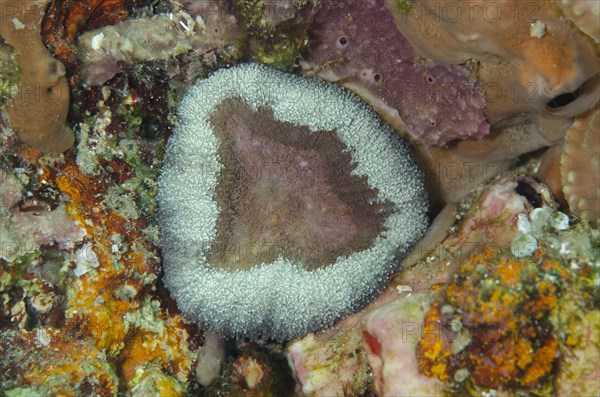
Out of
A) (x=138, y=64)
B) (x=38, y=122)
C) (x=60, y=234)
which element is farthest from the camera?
(x=138, y=64)

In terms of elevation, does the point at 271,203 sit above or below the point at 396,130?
below

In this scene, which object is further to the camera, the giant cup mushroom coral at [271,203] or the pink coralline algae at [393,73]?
the giant cup mushroom coral at [271,203]

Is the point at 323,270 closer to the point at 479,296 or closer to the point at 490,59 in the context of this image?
the point at 479,296

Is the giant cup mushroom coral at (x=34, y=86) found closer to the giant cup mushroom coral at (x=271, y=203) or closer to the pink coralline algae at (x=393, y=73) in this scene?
the giant cup mushroom coral at (x=271, y=203)

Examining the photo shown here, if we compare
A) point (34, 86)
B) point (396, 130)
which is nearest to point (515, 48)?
point (396, 130)

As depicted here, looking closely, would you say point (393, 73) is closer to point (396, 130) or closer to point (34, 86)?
point (396, 130)

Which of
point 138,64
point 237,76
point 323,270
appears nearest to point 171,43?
point 138,64

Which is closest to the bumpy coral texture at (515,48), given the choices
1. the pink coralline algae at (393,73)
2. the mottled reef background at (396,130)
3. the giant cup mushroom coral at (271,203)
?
the mottled reef background at (396,130)
